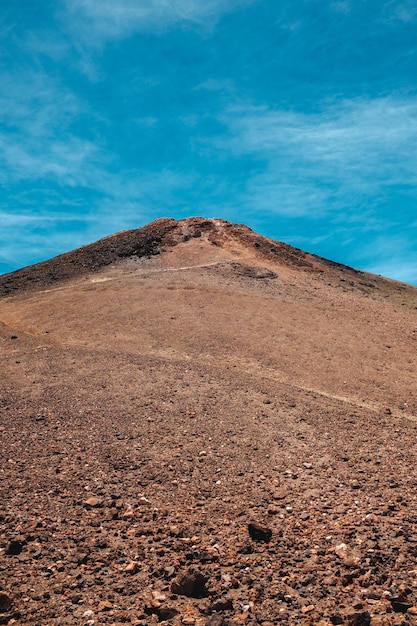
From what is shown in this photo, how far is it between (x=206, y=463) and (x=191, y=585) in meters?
3.49

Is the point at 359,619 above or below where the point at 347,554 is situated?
below

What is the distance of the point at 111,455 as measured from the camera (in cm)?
895

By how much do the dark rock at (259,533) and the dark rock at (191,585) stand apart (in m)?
1.18

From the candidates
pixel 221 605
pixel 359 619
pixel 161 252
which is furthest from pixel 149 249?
pixel 359 619

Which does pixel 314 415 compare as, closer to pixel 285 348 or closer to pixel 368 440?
pixel 368 440

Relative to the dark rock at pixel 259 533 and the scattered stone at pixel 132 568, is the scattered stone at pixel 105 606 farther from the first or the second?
the dark rock at pixel 259 533

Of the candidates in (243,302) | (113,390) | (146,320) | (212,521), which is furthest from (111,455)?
(243,302)

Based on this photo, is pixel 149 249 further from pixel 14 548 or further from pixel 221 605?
pixel 221 605

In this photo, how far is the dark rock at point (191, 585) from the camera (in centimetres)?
529

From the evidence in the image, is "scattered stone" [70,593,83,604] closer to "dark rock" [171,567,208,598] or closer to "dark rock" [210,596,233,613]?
"dark rock" [171,567,208,598]

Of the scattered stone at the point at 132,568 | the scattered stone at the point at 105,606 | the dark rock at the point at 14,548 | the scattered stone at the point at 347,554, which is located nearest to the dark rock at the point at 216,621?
the scattered stone at the point at 105,606

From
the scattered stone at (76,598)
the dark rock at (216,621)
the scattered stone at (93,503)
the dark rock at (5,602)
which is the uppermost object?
the scattered stone at (93,503)

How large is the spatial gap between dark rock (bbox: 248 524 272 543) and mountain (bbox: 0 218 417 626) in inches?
0.8

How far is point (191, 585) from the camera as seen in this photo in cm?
529
